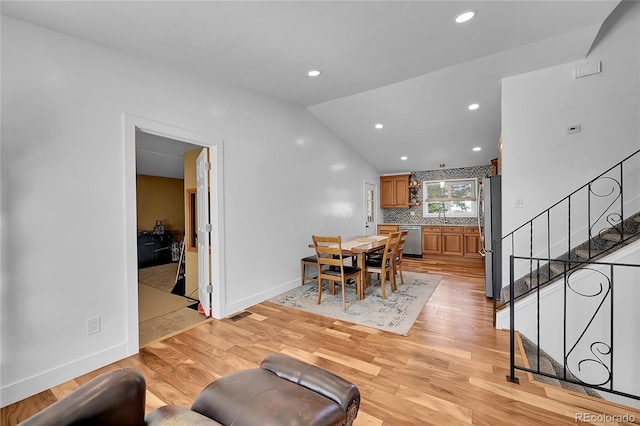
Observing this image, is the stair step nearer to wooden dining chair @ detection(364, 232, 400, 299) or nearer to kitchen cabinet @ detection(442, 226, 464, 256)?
wooden dining chair @ detection(364, 232, 400, 299)

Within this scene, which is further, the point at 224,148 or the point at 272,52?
the point at 224,148

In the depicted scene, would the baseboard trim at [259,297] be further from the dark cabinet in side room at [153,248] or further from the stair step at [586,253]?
the dark cabinet in side room at [153,248]

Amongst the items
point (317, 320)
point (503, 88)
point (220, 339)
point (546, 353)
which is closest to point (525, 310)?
point (546, 353)

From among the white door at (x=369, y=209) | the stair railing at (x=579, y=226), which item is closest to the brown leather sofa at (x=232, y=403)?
the stair railing at (x=579, y=226)

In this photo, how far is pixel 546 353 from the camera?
2.68 meters

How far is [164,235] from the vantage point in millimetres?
6367

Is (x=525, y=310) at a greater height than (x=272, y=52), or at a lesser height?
lesser

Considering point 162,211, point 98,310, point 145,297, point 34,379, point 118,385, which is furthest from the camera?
point 162,211

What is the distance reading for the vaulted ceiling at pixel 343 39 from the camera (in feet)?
6.46

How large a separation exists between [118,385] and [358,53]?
118 inches

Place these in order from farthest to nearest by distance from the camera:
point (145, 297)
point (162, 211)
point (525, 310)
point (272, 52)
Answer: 1. point (162, 211)
2. point (145, 297)
3. point (525, 310)
4. point (272, 52)

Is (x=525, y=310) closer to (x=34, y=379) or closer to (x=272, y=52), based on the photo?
(x=272, y=52)

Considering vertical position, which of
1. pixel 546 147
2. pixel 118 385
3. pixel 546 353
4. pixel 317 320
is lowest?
pixel 546 353

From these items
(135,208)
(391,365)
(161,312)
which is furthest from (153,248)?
(391,365)
